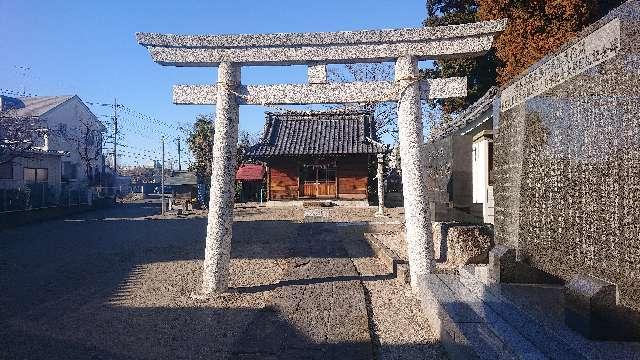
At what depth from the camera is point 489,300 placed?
14.6 ft

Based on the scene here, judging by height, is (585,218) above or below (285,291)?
above

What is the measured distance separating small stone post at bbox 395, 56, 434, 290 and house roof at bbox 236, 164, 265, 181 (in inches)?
984

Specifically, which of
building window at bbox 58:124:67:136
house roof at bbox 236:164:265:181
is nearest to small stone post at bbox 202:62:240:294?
house roof at bbox 236:164:265:181

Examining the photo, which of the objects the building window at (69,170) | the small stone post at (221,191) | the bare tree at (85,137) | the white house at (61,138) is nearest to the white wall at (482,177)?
the small stone post at (221,191)

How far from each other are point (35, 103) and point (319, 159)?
25.5 metres

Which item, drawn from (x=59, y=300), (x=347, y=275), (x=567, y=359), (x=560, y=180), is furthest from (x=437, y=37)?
(x=59, y=300)

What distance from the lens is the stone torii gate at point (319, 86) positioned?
620 centimetres

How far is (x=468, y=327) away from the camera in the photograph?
3666 millimetres

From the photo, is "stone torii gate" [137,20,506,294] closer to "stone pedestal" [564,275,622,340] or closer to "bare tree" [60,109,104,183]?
"stone pedestal" [564,275,622,340]

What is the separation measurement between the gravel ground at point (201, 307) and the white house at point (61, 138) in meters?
15.7

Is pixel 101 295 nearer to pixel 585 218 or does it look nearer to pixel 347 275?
pixel 347 275

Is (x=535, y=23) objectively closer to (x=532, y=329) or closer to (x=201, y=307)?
(x=532, y=329)

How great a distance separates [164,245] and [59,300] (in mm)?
5602

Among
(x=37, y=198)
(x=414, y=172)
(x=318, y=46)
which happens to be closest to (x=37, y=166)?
(x=37, y=198)
